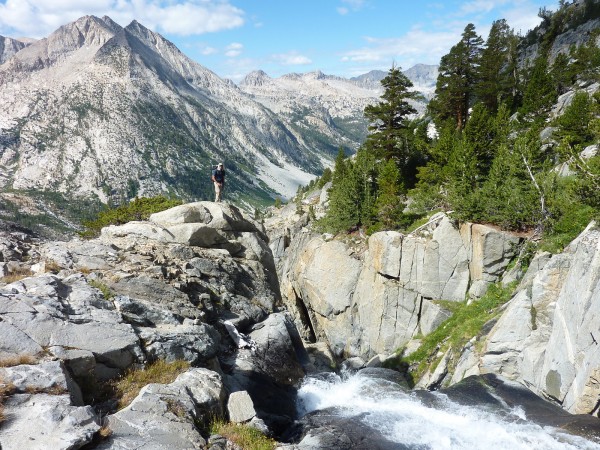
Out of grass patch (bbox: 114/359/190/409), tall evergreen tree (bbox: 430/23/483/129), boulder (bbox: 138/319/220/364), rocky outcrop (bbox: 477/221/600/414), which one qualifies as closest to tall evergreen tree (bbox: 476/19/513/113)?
tall evergreen tree (bbox: 430/23/483/129)

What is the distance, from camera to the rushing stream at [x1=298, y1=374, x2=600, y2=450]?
15.3 metres

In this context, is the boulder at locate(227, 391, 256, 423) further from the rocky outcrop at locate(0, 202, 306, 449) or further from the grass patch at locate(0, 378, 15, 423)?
the grass patch at locate(0, 378, 15, 423)

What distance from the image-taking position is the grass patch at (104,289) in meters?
17.6

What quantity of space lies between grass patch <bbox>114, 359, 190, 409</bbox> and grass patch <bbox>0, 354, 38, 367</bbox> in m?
2.93

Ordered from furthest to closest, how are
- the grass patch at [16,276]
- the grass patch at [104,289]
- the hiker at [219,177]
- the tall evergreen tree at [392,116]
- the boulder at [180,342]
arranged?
the tall evergreen tree at [392,116] < the hiker at [219,177] < the grass patch at [104,289] < the grass patch at [16,276] < the boulder at [180,342]

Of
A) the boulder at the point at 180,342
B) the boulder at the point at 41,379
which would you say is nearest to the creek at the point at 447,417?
the boulder at the point at 180,342

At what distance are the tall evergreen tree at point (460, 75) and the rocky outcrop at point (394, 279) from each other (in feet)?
85.7

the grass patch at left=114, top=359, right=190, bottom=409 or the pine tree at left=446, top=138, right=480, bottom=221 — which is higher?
the pine tree at left=446, top=138, right=480, bottom=221

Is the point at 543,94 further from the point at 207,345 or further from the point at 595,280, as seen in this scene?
the point at 207,345

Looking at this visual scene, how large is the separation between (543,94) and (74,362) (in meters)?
Result: 67.9

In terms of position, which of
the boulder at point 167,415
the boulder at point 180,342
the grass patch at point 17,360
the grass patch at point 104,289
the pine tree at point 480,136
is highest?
the pine tree at point 480,136

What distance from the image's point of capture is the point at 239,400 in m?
14.3

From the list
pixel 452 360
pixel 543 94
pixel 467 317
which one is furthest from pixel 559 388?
pixel 543 94

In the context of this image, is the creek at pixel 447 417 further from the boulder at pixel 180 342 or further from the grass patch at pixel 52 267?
the grass patch at pixel 52 267
